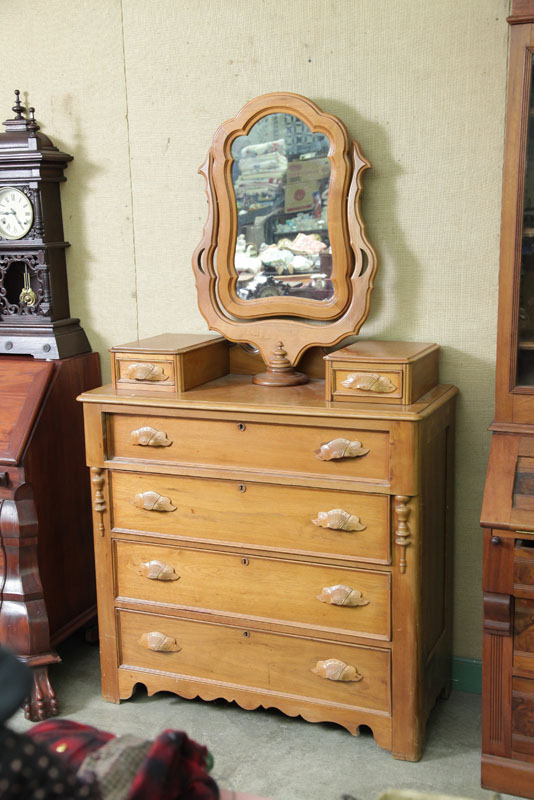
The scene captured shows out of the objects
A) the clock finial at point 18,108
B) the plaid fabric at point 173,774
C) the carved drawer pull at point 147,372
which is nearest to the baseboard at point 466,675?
the carved drawer pull at point 147,372

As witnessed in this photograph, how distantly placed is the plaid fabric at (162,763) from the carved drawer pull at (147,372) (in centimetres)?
160

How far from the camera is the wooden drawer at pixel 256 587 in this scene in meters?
2.65

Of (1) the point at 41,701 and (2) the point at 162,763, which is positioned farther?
(1) the point at 41,701

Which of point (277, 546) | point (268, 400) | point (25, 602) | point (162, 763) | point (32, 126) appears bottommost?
point (25, 602)

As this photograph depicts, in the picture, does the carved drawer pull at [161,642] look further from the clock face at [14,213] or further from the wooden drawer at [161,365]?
the clock face at [14,213]

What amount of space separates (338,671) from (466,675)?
2.24ft

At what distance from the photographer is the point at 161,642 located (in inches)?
115

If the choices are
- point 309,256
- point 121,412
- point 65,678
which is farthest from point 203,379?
point 65,678

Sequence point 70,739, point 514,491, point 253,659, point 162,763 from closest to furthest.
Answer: point 162,763, point 70,739, point 514,491, point 253,659

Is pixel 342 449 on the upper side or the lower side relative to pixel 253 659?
upper

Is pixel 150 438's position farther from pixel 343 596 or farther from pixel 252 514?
pixel 343 596

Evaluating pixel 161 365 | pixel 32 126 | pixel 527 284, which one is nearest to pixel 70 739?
pixel 161 365

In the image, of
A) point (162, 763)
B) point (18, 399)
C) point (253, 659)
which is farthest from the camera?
point (18, 399)

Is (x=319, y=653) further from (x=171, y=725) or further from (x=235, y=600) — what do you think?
(x=171, y=725)
